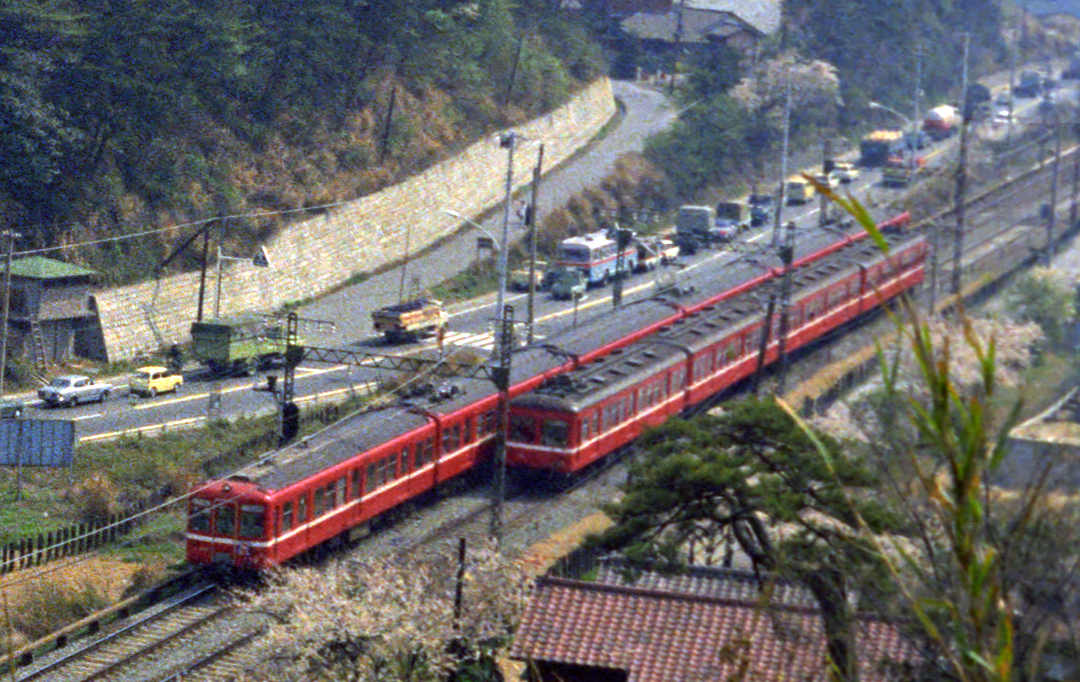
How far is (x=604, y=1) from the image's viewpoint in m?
72.2

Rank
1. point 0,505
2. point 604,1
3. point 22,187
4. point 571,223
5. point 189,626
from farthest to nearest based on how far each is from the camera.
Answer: point 604,1
point 571,223
point 22,187
point 0,505
point 189,626

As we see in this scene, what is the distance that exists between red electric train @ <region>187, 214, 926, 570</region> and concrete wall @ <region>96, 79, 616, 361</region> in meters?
10.2

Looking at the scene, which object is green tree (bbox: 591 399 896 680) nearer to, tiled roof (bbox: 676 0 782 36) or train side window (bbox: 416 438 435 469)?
train side window (bbox: 416 438 435 469)

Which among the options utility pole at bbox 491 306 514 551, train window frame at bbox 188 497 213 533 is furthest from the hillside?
utility pole at bbox 491 306 514 551

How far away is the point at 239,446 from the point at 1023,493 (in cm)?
2713

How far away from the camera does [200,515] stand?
79.6 ft

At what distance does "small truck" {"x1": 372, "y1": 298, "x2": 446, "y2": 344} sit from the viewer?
133 feet

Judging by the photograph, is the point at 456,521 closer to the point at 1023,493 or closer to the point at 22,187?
the point at 22,187

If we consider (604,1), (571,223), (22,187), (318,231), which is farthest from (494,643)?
(604,1)

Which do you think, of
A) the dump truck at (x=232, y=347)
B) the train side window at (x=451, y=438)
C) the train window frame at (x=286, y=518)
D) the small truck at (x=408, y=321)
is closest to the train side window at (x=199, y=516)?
the train window frame at (x=286, y=518)

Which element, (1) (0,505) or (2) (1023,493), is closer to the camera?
(2) (1023,493)

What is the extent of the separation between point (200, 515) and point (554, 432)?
26.5 ft

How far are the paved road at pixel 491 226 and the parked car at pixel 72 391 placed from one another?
25.6ft

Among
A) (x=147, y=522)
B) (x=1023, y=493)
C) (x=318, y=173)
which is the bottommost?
(x=147, y=522)
